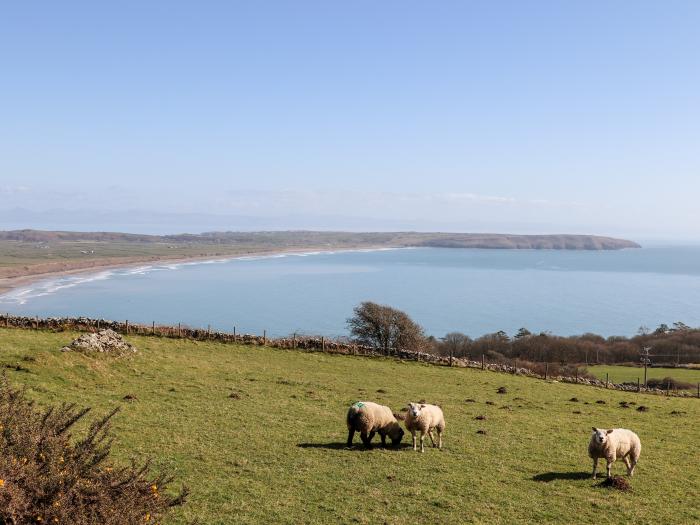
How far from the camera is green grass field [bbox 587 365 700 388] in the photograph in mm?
55438

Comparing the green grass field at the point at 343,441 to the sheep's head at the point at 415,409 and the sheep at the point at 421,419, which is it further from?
the sheep's head at the point at 415,409

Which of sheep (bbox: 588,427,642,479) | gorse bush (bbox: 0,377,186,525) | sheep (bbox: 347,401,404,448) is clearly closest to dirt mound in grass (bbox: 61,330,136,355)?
sheep (bbox: 347,401,404,448)

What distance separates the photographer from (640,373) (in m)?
58.9

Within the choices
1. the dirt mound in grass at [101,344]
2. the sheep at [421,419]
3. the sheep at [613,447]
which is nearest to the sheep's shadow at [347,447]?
the sheep at [421,419]

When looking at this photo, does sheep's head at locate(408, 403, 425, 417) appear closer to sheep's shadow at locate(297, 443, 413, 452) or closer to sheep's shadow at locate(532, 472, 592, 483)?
sheep's shadow at locate(297, 443, 413, 452)

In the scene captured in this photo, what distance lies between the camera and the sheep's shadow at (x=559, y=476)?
59.0 ft

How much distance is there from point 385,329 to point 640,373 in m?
28.5

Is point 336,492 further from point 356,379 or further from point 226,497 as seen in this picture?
point 356,379

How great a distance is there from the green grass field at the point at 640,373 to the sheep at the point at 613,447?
3919 centimetres

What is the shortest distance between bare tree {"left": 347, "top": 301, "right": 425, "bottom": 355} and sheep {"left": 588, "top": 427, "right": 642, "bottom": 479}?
141 ft

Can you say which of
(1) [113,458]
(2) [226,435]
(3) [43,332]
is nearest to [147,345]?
(3) [43,332]

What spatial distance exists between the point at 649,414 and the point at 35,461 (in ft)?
108

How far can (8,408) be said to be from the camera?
10820 millimetres

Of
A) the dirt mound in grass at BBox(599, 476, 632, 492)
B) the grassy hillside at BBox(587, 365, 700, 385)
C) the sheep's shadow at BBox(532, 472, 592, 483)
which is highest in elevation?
the dirt mound in grass at BBox(599, 476, 632, 492)
